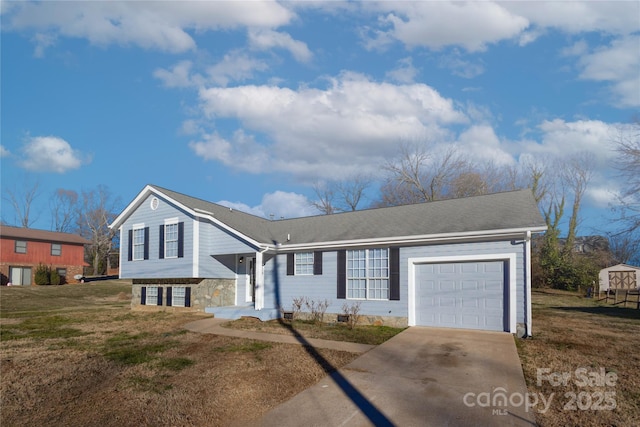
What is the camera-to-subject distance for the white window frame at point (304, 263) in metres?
15.6

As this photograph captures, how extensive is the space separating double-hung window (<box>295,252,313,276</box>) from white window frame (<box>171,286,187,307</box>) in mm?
5617

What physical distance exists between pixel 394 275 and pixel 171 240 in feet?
32.8

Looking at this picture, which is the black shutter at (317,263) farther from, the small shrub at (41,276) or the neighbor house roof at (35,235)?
the neighbor house roof at (35,235)

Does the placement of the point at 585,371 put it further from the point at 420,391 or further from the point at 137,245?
the point at 137,245

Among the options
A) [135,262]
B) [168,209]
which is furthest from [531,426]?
[135,262]

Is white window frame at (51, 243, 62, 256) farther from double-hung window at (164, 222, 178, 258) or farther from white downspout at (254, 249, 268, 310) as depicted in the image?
white downspout at (254, 249, 268, 310)

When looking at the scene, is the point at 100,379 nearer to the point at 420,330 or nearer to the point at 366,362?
the point at 366,362

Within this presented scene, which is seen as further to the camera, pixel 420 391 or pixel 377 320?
pixel 377 320

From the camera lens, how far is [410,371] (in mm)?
7887

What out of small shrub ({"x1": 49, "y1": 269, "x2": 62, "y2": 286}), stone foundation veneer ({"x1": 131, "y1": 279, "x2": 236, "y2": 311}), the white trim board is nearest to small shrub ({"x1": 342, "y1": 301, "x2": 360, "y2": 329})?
the white trim board

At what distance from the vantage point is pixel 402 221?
49.3 ft

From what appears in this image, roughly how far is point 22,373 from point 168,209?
10.4 m

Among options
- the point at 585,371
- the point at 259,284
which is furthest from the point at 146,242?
the point at 585,371

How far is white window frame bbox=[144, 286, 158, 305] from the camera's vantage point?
19234mm
